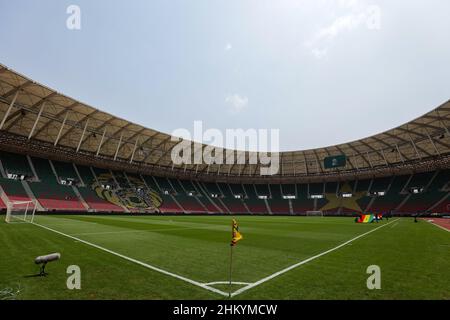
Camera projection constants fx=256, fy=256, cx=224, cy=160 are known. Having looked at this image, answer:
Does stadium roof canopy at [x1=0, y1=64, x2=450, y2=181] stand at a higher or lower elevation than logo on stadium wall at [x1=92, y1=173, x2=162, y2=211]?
higher

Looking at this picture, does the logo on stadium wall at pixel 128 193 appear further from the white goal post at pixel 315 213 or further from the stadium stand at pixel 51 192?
the white goal post at pixel 315 213

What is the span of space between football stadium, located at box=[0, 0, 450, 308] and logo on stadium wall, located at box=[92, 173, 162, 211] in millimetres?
340

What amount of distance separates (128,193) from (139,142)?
36.9 ft

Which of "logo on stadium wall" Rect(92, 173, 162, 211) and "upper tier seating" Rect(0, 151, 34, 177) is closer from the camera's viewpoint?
"upper tier seating" Rect(0, 151, 34, 177)

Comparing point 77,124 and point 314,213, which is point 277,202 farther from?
point 77,124

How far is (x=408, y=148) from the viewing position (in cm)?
5456

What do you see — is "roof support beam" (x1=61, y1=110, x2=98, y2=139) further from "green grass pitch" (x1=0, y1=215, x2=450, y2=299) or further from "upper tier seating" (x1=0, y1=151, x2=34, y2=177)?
"green grass pitch" (x1=0, y1=215, x2=450, y2=299)


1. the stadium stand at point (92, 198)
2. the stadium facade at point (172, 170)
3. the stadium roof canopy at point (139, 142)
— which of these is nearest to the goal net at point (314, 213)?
the stadium facade at point (172, 170)

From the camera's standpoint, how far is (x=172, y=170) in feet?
213

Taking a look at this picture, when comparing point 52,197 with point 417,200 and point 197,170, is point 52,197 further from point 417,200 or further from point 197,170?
point 417,200

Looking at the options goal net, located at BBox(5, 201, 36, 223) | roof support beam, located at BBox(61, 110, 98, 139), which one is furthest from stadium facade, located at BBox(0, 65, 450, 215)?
goal net, located at BBox(5, 201, 36, 223)

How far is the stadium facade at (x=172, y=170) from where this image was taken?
4075 centimetres

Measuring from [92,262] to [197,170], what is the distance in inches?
2451

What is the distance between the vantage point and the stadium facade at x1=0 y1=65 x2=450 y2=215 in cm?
4075
